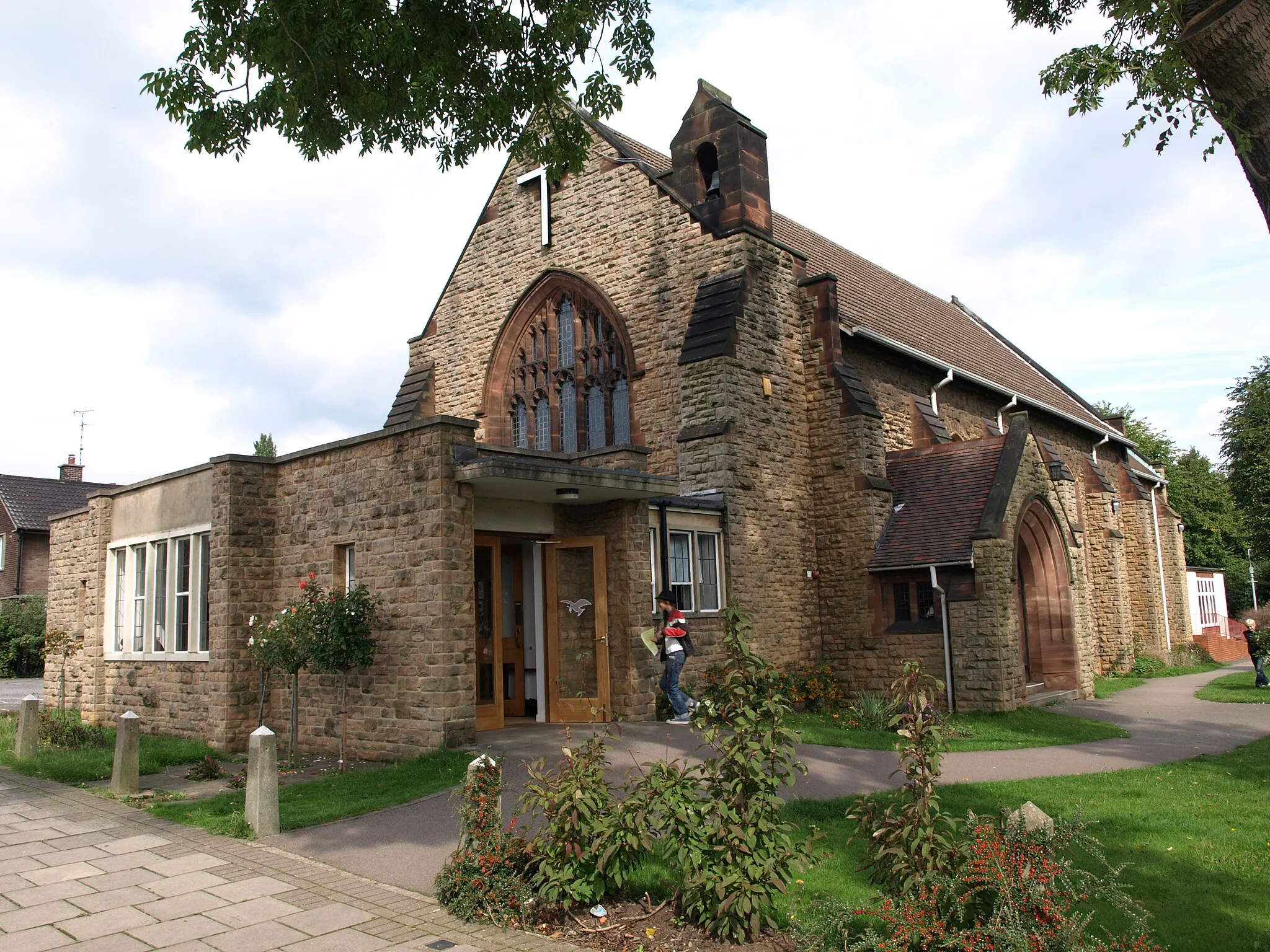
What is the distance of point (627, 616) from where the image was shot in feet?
45.0

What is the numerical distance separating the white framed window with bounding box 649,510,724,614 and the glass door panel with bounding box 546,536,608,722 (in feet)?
3.73

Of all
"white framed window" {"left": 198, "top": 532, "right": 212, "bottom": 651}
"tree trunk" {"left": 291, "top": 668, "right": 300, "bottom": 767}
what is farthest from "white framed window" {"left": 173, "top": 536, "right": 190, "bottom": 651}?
"tree trunk" {"left": 291, "top": 668, "right": 300, "bottom": 767}

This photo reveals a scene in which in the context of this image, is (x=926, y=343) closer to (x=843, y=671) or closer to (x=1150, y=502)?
(x=843, y=671)

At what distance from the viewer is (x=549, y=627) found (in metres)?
14.0

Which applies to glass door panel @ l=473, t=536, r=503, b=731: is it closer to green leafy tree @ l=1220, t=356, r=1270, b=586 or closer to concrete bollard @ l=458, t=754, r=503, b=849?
concrete bollard @ l=458, t=754, r=503, b=849

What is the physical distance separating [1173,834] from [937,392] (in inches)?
623

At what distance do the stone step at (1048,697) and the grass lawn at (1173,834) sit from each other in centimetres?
547

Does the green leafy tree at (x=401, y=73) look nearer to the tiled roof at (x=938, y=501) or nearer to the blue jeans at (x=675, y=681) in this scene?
the blue jeans at (x=675, y=681)

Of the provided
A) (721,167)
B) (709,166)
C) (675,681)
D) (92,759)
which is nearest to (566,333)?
(709,166)

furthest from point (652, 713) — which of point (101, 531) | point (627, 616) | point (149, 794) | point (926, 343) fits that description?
point (926, 343)

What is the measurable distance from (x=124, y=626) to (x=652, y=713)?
993 cm

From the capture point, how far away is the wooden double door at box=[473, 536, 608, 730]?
45.0ft

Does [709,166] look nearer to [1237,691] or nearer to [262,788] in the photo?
[262,788]

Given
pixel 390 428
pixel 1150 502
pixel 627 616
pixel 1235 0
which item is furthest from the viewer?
pixel 1150 502
